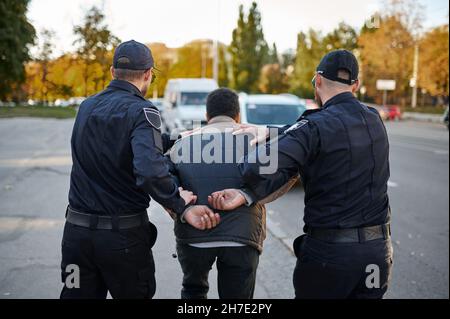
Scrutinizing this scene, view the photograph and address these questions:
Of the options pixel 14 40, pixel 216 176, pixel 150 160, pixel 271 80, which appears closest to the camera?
pixel 150 160

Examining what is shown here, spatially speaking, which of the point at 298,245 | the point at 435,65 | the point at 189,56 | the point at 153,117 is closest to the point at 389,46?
the point at 189,56

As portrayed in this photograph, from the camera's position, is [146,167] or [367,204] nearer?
[146,167]

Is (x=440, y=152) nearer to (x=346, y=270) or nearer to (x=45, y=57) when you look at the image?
(x=346, y=270)

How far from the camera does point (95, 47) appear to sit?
9.74ft

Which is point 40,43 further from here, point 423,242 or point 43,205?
point 423,242

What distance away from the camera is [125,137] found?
2576 mm

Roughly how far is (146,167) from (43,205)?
14.7ft

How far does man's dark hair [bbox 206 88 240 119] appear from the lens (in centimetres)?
303

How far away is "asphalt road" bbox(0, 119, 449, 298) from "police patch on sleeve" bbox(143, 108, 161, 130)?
45.3 inches

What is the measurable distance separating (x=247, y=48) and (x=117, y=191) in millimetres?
15796

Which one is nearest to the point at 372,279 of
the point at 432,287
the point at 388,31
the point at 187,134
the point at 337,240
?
the point at 337,240

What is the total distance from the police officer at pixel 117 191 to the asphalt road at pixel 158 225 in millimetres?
877

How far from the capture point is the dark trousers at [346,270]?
8.68 feet

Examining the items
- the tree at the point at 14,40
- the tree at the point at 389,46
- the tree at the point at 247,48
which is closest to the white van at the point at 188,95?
the tree at the point at 247,48
